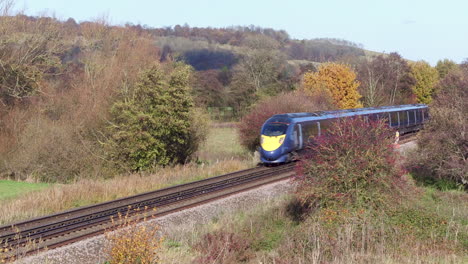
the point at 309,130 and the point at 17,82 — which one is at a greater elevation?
the point at 17,82

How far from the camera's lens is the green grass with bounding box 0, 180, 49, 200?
1823 cm

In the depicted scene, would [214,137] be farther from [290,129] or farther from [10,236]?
[10,236]

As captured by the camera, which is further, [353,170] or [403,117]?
[403,117]

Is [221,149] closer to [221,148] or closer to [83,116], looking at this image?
[221,148]

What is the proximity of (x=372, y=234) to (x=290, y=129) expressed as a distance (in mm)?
11024

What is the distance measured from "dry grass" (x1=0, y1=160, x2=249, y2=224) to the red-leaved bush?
7454 mm

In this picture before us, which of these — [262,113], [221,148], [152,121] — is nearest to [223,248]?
[152,121]

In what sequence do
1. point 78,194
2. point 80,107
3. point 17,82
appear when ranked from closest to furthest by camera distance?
1. point 78,194
2. point 17,82
3. point 80,107

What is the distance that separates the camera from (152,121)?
23781 millimetres

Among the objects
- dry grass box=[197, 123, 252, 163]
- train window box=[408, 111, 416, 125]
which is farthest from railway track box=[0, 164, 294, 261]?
train window box=[408, 111, 416, 125]

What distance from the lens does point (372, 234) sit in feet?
35.6

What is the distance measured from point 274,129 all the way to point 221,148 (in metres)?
15.1

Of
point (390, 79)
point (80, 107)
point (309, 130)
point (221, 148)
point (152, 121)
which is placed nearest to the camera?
point (309, 130)

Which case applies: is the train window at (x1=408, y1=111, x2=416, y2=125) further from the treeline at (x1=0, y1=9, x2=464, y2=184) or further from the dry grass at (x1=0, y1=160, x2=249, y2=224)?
the dry grass at (x1=0, y1=160, x2=249, y2=224)
